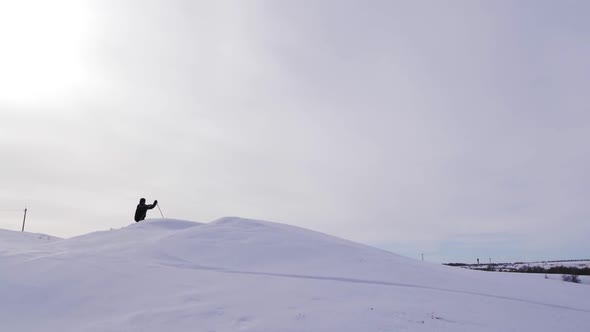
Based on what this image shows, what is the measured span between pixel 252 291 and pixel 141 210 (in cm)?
982

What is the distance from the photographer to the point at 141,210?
15578 mm

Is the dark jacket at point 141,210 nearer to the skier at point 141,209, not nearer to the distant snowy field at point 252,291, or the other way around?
the skier at point 141,209

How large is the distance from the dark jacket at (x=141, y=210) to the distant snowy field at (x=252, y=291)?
163 inches

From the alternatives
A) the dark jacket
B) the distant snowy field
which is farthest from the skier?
the distant snowy field

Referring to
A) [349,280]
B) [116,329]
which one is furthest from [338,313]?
[116,329]

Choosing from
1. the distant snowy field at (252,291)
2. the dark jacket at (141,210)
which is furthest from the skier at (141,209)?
the distant snowy field at (252,291)

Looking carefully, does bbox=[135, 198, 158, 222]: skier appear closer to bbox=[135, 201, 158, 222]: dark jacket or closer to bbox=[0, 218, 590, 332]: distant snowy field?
bbox=[135, 201, 158, 222]: dark jacket

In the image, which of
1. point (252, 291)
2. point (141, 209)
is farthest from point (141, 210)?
point (252, 291)

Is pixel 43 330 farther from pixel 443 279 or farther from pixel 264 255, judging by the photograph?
pixel 443 279

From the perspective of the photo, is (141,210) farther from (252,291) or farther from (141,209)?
(252,291)

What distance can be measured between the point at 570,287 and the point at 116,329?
1085 centimetres

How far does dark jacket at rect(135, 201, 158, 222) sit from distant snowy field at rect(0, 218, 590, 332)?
4.14 metres

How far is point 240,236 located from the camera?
1127cm

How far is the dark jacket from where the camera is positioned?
1552 centimetres
